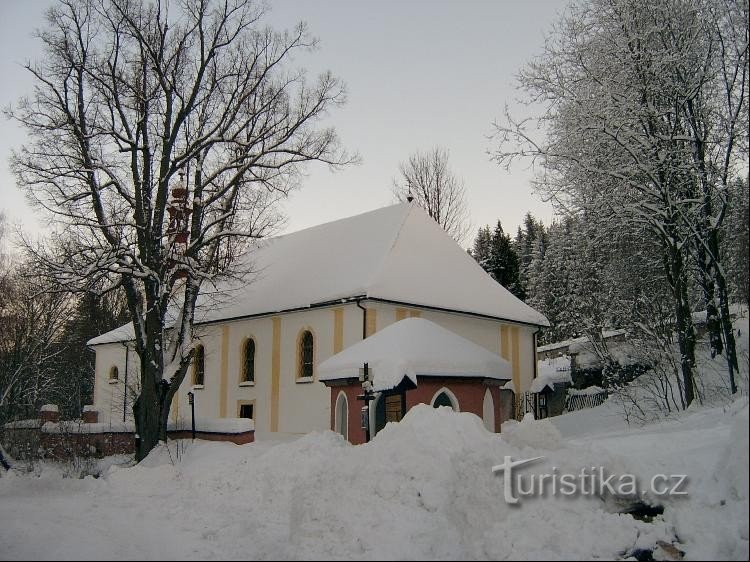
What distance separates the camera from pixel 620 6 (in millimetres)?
15734

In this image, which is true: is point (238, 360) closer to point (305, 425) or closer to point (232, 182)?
point (305, 425)

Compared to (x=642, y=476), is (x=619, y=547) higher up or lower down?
lower down

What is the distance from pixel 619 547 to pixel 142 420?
52.4ft

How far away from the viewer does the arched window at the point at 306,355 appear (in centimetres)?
2340

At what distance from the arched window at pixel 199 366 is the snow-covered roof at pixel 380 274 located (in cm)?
157

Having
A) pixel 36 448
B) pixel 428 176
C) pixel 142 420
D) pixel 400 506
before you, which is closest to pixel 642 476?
pixel 400 506

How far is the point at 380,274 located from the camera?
22609 mm

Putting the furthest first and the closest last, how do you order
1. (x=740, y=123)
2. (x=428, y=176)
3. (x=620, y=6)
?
(x=428, y=176) < (x=620, y=6) < (x=740, y=123)

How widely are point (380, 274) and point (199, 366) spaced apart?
421 inches

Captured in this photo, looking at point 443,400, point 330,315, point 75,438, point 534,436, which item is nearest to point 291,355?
point 330,315

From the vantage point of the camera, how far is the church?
22297 millimetres

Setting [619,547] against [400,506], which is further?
[400,506]

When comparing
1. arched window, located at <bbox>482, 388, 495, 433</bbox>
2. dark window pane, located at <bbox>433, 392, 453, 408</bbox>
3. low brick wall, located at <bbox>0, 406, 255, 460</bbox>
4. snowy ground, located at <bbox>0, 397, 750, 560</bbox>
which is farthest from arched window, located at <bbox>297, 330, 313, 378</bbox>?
snowy ground, located at <bbox>0, 397, 750, 560</bbox>

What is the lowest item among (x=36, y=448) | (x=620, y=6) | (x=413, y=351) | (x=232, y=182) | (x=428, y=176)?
(x=36, y=448)
